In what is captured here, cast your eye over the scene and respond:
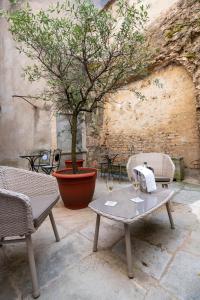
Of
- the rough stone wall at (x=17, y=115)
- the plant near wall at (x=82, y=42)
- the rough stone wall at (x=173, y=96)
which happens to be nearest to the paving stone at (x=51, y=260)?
the plant near wall at (x=82, y=42)

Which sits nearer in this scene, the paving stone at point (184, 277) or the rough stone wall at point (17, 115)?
the paving stone at point (184, 277)

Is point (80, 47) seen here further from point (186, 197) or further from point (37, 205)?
point (186, 197)

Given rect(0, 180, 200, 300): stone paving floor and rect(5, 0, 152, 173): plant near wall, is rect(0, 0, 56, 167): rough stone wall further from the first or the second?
rect(0, 180, 200, 300): stone paving floor

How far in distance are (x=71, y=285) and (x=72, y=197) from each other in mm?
1500

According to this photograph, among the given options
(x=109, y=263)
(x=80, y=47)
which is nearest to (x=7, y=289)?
(x=109, y=263)

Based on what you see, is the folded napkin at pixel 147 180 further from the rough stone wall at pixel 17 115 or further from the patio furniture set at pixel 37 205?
the rough stone wall at pixel 17 115

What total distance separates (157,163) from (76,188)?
4.24 ft

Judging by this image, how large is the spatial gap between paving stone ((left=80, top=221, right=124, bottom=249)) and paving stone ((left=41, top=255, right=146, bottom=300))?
12.8 inches

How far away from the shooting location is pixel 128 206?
66.7 inches

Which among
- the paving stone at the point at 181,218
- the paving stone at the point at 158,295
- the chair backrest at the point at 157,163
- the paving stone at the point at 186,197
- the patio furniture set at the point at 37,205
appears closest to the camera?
the paving stone at the point at 158,295

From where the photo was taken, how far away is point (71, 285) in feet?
4.47

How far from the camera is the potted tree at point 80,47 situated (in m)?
2.48

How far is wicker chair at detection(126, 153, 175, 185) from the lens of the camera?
8.92ft

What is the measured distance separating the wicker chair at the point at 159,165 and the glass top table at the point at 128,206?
2.32ft
